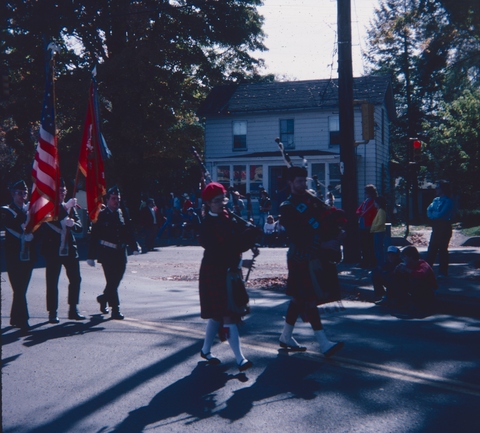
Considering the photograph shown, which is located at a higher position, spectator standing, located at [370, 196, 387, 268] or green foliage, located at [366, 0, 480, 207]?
A: green foliage, located at [366, 0, 480, 207]

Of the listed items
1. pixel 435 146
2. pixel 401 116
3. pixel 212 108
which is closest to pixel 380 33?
pixel 212 108

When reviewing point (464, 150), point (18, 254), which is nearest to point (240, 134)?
point (464, 150)

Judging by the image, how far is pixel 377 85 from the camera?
32656 mm

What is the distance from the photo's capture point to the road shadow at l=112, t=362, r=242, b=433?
5.16 metres

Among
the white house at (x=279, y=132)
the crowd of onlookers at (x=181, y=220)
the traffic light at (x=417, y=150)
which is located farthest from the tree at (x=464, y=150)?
the traffic light at (x=417, y=150)

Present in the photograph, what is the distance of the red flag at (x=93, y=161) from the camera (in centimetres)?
1015

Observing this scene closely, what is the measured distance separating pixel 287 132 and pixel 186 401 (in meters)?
27.7

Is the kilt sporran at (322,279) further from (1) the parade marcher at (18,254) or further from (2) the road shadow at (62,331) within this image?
(1) the parade marcher at (18,254)

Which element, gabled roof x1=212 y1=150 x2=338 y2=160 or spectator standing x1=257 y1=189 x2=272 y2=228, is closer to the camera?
spectator standing x1=257 y1=189 x2=272 y2=228

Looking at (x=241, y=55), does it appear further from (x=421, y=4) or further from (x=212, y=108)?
(x=421, y=4)

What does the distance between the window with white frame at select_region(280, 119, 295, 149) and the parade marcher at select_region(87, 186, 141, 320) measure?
2324cm

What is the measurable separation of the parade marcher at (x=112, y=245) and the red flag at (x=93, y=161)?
0.28m

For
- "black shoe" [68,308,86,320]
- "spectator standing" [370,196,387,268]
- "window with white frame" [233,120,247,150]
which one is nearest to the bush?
"window with white frame" [233,120,247,150]

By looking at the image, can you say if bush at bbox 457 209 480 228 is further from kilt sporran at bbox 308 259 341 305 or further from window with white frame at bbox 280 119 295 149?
kilt sporran at bbox 308 259 341 305
